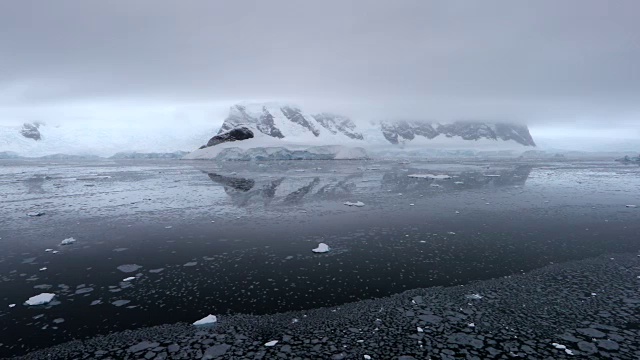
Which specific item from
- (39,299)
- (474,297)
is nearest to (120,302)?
(39,299)

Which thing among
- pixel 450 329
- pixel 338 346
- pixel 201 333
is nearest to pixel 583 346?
pixel 450 329

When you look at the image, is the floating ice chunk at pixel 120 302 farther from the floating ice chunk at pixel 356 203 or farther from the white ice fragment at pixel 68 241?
the floating ice chunk at pixel 356 203

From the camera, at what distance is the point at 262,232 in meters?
12.3

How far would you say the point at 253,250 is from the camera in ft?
33.6

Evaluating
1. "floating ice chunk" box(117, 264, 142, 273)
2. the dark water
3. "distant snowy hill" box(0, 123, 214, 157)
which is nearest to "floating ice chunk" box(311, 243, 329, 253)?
the dark water

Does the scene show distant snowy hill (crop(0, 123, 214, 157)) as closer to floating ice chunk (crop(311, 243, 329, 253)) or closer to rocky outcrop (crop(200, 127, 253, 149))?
rocky outcrop (crop(200, 127, 253, 149))

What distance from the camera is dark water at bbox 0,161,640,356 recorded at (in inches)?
274

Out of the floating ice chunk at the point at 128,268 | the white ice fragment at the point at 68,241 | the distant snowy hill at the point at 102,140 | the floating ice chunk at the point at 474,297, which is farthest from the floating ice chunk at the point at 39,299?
the distant snowy hill at the point at 102,140

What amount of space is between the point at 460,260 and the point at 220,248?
6.81 metres

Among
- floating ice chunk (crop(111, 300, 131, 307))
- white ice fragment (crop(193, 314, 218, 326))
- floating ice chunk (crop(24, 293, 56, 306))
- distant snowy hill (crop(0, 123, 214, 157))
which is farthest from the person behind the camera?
distant snowy hill (crop(0, 123, 214, 157))

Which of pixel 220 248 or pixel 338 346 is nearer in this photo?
pixel 338 346

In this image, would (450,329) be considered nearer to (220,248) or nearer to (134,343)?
(134,343)

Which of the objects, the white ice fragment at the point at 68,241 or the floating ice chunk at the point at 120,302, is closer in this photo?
the floating ice chunk at the point at 120,302

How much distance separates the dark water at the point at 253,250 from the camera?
695cm
